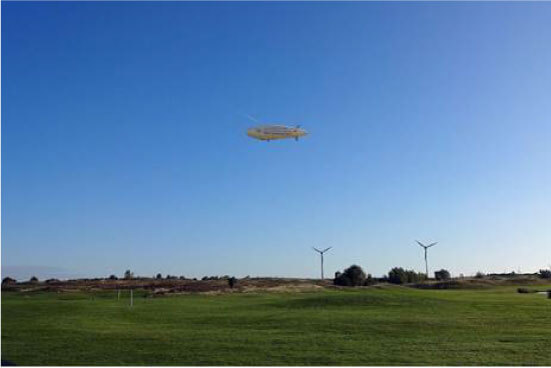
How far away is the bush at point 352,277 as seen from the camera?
122688 mm

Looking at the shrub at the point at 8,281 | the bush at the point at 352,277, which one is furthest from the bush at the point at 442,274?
the shrub at the point at 8,281

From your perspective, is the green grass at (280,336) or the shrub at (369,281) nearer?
the green grass at (280,336)

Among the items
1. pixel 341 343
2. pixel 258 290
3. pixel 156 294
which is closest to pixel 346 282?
pixel 258 290

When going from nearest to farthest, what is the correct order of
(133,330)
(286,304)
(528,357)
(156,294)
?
(528,357), (133,330), (286,304), (156,294)

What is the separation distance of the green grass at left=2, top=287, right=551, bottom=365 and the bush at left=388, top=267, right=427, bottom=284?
94.7 meters

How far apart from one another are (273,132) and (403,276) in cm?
9769

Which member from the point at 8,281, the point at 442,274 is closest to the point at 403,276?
the point at 442,274

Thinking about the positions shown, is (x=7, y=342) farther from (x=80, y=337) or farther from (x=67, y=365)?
(x=67, y=365)

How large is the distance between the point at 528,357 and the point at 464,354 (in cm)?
258

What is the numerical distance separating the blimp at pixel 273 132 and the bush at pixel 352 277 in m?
69.6

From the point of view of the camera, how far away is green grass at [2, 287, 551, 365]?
25.1 meters

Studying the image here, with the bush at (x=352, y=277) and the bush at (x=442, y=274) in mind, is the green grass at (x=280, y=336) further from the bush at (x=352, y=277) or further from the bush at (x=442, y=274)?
the bush at (x=442, y=274)

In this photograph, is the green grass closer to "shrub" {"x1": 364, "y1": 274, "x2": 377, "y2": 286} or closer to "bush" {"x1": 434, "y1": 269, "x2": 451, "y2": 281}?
"shrub" {"x1": 364, "y1": 274, "x2": 377, "y2": 286}

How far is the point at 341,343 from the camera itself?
2945 cm
